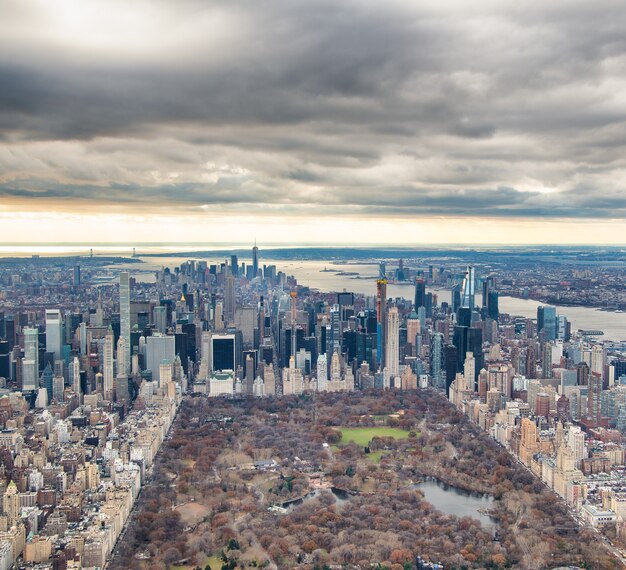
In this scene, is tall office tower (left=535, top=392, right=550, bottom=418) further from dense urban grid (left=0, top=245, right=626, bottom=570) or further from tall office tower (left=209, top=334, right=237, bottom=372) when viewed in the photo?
tall office tower (left=209, top=334, right=237, bottom=372)

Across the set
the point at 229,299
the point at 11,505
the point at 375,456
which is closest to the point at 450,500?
the point at 375,456

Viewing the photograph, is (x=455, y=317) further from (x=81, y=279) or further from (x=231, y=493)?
(x=231, y=493)

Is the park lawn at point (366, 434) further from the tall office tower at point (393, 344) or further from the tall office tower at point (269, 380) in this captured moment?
the tall office tower at point (393, 344)

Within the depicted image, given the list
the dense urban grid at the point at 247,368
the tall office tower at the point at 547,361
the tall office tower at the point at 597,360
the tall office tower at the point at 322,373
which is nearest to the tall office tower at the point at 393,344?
the dense urban grid at the point at 247,368

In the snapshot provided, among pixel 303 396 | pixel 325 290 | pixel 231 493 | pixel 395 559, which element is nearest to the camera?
pixel 395 559

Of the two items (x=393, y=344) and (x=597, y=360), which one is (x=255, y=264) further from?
(x=597, y=360)

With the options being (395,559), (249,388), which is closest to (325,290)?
(249,388)

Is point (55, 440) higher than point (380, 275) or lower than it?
lower
